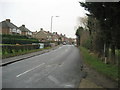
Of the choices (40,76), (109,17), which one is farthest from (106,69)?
(40,76)

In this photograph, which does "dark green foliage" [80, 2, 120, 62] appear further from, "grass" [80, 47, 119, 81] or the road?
the road

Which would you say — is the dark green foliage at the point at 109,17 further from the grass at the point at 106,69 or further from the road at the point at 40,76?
the road at the point at 40,76

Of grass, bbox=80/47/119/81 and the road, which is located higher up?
grass, bbox=80/47/119/81

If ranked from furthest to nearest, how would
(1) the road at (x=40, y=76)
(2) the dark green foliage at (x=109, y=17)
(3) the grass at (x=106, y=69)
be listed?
(3) the grass at (x=106, y=69)
(2) the dark green foliage at (x=109, y=17)
(1) the road at (x=40, y=76)

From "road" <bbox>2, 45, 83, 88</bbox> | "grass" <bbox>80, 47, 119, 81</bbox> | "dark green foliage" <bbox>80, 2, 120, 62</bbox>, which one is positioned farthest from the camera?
"grass" <bbox>80, 47, 119, 81</bbox>

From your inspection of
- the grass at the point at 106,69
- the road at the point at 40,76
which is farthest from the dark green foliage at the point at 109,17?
the road at the point at 40,76

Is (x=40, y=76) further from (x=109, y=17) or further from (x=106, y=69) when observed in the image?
(x=109, y=17)

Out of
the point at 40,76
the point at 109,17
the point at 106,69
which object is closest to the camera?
the point at 109,17

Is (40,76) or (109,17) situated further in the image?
(40,76)

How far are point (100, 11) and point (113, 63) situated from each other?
513 centimetres

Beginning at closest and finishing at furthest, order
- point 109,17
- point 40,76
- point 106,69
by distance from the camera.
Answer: point 109,17 → point 40,76 → point 106,69

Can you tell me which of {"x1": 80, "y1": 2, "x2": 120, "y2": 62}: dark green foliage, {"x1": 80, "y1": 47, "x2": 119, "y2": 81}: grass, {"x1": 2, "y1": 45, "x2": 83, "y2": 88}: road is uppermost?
{"x1": 80, "y1": 2, "x2": 120, "y2": 62}: dark green foliage

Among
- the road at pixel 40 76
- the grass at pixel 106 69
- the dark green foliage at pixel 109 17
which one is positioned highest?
the dark green foliage at pixel 109 17

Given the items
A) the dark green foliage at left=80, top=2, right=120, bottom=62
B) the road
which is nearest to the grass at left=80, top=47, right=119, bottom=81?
the road
